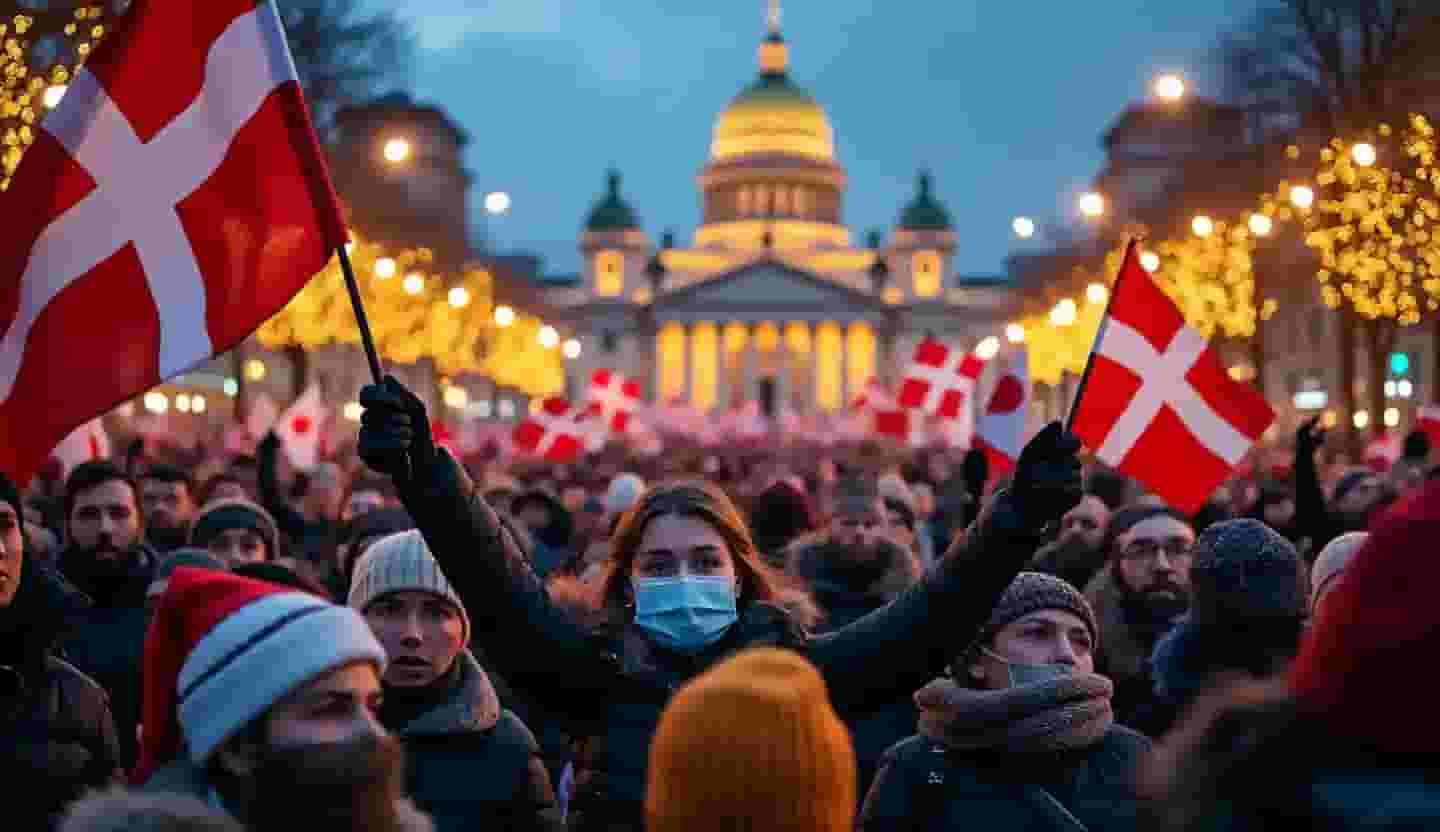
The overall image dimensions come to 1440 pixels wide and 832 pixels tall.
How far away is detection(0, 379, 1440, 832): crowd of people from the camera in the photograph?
2559mm

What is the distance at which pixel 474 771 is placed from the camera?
16.1ft

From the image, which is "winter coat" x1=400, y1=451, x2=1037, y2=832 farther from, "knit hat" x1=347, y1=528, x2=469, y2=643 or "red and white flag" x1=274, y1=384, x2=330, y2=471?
"red and white flag" x1=274, y1=384, x2=330, y2=471

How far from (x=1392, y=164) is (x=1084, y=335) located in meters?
26.0

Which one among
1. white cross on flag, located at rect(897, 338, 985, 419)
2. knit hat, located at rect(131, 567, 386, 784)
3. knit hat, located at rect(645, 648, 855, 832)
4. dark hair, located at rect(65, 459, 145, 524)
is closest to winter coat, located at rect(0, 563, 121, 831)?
knit hat, located at rect(131, 567, 386, 784)

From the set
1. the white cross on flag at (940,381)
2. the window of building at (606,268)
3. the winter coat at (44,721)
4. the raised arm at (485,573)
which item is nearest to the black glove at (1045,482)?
the raised arm at (485,573)

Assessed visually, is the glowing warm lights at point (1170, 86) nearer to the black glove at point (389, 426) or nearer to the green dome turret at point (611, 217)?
the black glove at point (389, 426)

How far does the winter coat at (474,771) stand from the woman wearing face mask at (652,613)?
1.34 ft

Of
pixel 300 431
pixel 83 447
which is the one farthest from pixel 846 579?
pixel 300 431

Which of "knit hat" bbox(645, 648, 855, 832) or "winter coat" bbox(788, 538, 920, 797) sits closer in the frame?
"knit hat" bbox(645, 648, 855, 832)

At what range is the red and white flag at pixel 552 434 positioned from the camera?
26.0 metres

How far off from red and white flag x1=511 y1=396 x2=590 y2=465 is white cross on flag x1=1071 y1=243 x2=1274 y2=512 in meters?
15.8

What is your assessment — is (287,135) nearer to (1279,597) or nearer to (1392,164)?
(1279,597)

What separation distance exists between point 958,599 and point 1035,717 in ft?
0.93

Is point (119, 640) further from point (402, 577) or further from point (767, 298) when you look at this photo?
point (767, 298)
